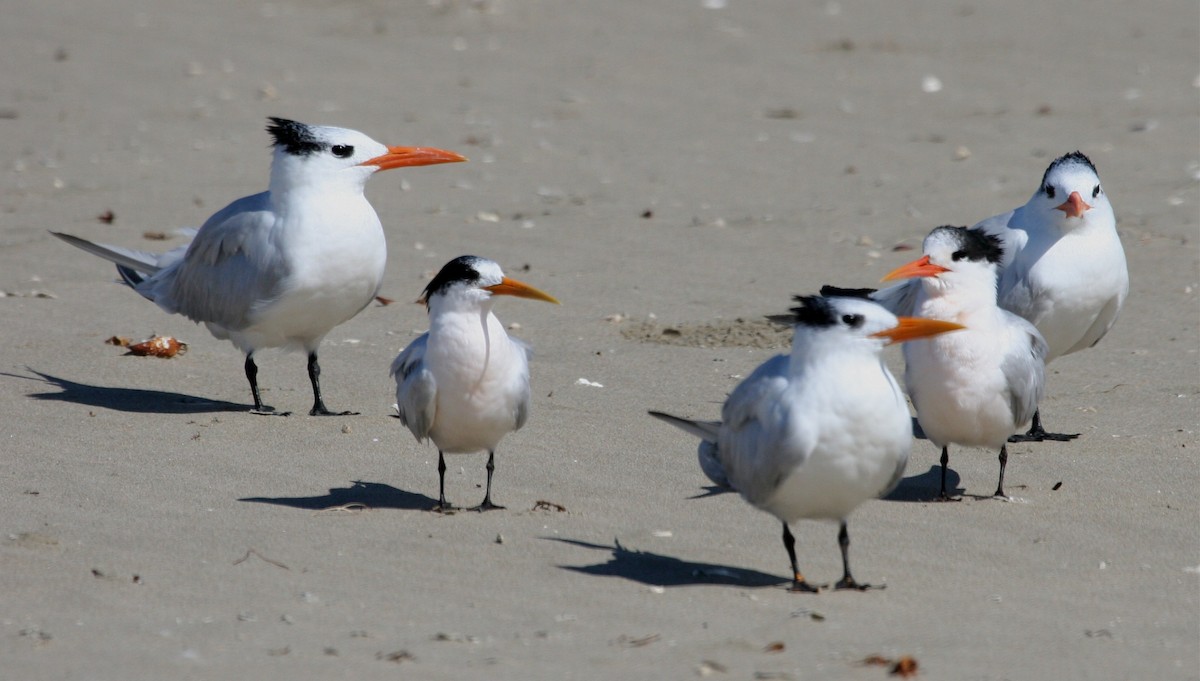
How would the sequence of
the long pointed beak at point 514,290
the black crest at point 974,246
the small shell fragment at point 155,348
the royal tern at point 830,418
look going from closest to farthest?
the royal tern at point 830,418 < the long pointed beak at point 514,290 < the black crest at point 974,246 < the small shell fragment at point 155,348

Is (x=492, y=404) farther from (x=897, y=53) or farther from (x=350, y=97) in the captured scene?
(x=897, y=53)

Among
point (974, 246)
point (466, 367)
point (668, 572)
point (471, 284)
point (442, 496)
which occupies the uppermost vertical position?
point (974, 246)

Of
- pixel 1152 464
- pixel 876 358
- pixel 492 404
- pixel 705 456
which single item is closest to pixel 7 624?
pixel 492 404

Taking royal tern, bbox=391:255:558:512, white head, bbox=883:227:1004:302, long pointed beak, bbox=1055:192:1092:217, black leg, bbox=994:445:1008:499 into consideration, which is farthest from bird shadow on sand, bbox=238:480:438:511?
long pointed beak, bbox=1055:192:1092:217

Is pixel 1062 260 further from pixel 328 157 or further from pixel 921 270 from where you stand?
pixel 328 157

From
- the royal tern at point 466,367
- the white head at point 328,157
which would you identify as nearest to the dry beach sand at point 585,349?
the royal tern at point 466,367

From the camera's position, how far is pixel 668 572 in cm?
448

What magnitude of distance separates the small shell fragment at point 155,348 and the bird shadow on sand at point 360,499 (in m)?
2.05

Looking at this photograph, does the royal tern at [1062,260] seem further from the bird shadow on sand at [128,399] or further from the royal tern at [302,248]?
the bird shadow on sand at [128,399]

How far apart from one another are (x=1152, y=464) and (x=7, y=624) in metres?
3.97

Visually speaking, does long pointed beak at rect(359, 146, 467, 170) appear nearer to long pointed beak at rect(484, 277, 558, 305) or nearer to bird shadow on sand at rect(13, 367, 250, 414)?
bird shadow on sand at rect(13, 367, 250, 414)

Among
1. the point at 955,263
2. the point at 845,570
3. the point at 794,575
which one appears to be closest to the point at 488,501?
the point at 794,575

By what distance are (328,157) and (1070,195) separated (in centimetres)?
302

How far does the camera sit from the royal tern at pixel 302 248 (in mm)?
6191
